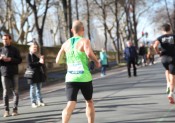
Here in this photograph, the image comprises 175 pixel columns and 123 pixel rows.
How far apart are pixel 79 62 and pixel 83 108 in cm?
383

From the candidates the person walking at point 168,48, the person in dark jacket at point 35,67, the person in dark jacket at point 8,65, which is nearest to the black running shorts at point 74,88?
the person in dark jacket at point 8,65

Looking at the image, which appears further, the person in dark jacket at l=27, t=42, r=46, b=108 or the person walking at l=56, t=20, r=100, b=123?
the person in dark jacket at l=27, t=42, r=46, b=108

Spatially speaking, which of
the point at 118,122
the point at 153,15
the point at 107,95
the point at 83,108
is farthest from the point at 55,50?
the point at 153,15

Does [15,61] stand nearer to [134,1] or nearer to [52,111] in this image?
[52,111]

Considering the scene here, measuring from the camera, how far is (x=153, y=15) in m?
77.9

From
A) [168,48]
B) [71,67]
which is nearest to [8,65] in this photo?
[71,67]

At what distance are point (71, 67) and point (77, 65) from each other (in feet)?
0.35

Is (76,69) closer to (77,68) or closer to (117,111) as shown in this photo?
(77,68)

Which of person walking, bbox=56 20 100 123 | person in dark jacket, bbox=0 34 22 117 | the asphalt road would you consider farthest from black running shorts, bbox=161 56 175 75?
person walking, bbox=56 20 100 123

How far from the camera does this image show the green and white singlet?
658 cm

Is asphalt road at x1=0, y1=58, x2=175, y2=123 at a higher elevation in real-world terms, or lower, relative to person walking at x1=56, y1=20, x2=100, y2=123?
lower

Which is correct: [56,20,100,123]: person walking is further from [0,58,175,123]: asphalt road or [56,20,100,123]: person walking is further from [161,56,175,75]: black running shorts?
[161,56,175,75]: black running shorts

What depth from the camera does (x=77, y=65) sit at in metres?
6.59

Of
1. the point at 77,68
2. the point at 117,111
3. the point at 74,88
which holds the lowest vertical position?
the point at 117,111
